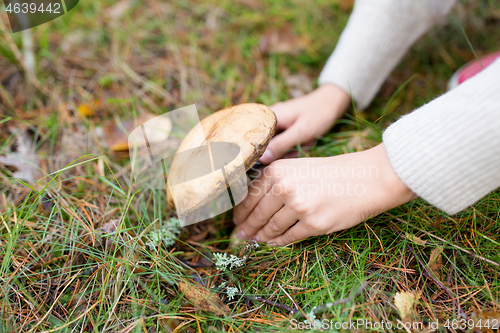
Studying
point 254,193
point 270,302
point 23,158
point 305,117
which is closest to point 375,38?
point 305,117

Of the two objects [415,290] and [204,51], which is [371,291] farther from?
[204,51]

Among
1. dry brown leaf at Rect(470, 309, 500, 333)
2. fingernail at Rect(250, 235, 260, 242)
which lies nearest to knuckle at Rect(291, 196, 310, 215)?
fingernail at Rect(250, 235, 260, 242)

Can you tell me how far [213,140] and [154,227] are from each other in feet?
2.08

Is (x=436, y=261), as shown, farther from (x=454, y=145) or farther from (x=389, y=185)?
(x=454, y=145)

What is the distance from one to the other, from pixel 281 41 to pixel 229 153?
1914 mm

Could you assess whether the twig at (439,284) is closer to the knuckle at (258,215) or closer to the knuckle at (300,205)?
the knuckle at (300,205)

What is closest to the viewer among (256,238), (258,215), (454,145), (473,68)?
(454,145)

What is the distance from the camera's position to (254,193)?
1539 millimetres

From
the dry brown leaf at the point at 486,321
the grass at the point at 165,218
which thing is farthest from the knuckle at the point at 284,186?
the dry brown leaf at the point at 486,321

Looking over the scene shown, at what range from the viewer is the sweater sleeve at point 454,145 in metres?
1.12

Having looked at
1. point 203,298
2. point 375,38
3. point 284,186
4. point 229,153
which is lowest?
point 203,298

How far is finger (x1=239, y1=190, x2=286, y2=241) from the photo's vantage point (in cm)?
143

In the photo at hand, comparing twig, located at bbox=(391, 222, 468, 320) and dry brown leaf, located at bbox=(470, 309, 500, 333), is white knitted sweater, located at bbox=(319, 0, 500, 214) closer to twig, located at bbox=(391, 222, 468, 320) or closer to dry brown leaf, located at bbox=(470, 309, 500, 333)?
twig, located at bbox=(391, 222, 468, 320)

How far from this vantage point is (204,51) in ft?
8.86
